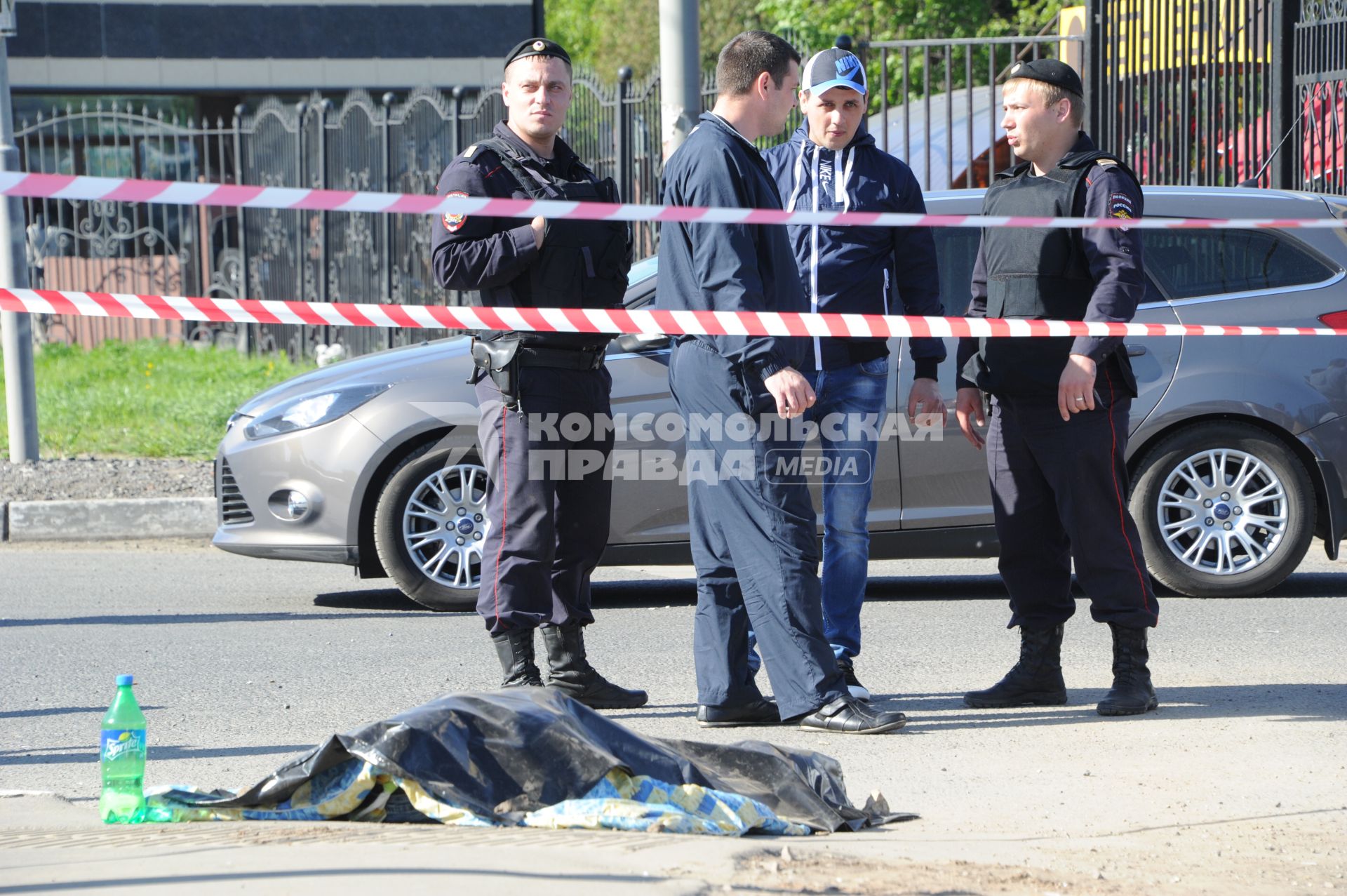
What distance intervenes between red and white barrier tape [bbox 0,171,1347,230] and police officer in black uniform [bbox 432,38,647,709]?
5.2 inches

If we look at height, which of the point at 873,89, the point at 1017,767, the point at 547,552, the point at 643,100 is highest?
the point at 873,89

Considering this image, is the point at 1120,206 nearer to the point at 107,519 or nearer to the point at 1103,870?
the point at 1103,870

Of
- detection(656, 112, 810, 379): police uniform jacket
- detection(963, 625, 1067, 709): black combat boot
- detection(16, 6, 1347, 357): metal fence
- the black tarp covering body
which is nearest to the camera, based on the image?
the black tarp covering body

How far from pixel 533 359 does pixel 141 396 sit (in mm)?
8409

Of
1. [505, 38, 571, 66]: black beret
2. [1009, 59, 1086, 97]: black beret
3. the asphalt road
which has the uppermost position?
[505, 38, 571, 66]: black beret

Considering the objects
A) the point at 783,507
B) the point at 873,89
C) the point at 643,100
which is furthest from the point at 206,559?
the point at 873,89

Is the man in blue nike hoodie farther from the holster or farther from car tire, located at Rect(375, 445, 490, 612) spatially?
car tire, located at Rect(375, 445, 490, 612)

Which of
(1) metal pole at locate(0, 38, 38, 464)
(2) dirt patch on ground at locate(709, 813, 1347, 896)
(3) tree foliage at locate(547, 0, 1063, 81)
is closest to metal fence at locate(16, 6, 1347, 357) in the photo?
(3) tree foliage at locate(547, 0, 1063, 81)

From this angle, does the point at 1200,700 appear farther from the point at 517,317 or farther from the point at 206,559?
the point at 206,559

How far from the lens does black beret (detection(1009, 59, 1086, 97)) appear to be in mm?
4793

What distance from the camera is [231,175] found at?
750 inches

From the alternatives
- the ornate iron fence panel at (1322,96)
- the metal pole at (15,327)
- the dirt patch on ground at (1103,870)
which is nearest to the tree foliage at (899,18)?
the ornate iron fence panel at (1322,96)

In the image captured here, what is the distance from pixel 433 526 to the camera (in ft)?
22.1

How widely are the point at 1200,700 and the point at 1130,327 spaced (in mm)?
1205
